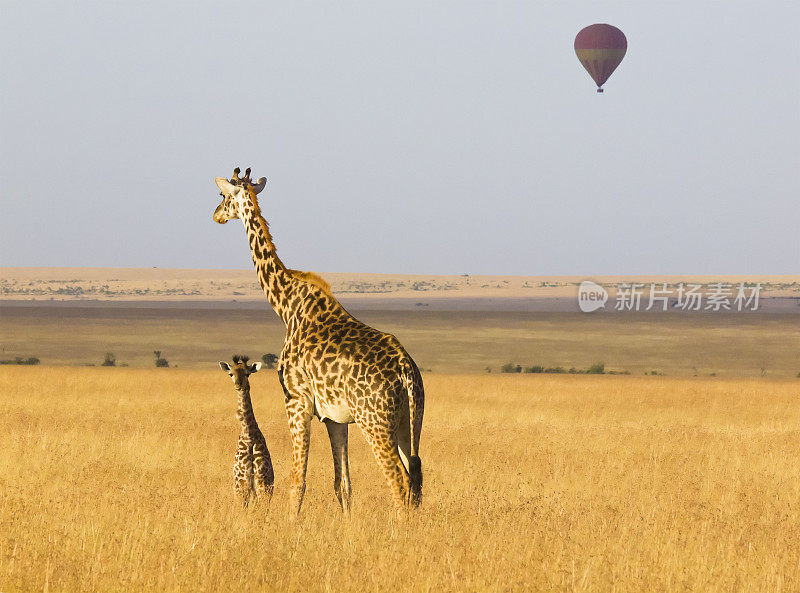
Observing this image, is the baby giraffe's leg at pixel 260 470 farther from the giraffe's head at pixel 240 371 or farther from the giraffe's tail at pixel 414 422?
the giraffe's tail at pixel 414 422

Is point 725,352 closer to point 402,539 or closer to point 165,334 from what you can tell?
point 165,334

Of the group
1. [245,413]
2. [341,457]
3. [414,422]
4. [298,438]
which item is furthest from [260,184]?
[414,422]

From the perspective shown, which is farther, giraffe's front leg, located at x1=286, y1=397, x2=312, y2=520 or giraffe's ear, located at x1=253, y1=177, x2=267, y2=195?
giraffe's ear, located at x1=253, y1=177, x2=267, y2=195

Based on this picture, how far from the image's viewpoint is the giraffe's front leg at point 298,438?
1046 centimetres

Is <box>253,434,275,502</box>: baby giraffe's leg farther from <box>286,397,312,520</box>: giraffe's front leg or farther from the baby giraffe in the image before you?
<box>286,397,312,520</box>: giraffe's front leg

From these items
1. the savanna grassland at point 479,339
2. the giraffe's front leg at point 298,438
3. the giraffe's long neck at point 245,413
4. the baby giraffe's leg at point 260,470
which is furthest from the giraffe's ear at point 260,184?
the savanna grassland at point 479,339

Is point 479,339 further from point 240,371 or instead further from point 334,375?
point 334,375

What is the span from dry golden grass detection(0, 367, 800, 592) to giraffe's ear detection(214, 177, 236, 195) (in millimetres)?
3336

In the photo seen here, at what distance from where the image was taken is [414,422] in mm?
9750

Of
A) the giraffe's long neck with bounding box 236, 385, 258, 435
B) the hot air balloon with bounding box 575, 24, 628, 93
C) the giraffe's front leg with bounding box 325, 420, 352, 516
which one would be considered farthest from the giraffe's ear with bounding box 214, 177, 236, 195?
the hot air balloon with bounding box 575, 24, 628, 93

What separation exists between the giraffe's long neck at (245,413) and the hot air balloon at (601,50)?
60503 mm

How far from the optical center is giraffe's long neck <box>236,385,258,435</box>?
11.4 m

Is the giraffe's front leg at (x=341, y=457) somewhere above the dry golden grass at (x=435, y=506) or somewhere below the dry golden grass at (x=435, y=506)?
above

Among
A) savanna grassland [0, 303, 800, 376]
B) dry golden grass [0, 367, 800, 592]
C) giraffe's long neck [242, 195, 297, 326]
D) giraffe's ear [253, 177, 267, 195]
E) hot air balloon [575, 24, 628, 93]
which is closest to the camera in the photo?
dry golden grass [0, 367, 800, 592]
